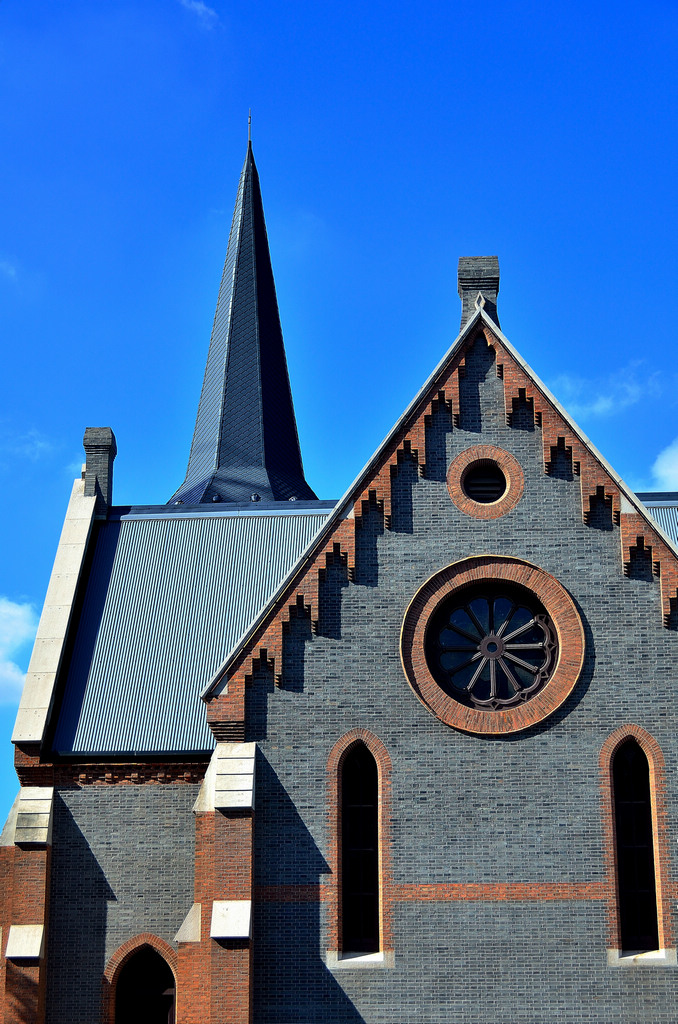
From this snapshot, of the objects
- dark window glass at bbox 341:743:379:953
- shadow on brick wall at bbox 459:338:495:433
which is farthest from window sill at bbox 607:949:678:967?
shadow on brick wall at bbox 459:338:495:433

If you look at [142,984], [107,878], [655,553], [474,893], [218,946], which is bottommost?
[218,946]

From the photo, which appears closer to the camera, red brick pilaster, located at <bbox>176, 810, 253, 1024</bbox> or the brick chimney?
red brick pilaster, located at <bbox>176, 810, 253, 1024</bbox>

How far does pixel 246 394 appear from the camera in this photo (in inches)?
1607

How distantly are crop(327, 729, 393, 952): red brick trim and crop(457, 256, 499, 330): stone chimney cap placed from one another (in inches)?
320

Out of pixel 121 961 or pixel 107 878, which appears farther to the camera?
pixel 107 878

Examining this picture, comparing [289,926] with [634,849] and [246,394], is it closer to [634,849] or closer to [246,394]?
[634,849]

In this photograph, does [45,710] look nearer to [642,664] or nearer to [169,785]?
[169,785]

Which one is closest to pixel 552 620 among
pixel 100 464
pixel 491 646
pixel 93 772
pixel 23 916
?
pixel 491 646

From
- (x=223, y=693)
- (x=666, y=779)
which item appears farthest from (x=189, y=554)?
(x=666, y=779)

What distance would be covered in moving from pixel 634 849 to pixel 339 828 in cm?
491

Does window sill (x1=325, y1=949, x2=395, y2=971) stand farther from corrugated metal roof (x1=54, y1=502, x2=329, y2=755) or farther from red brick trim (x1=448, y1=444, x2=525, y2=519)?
red brick trim (x1=448, y1=444, x2=525, y2=519)

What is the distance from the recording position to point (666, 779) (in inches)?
900

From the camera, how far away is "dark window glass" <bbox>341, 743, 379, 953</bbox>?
22.7 m

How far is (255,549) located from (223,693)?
768 centimetres
